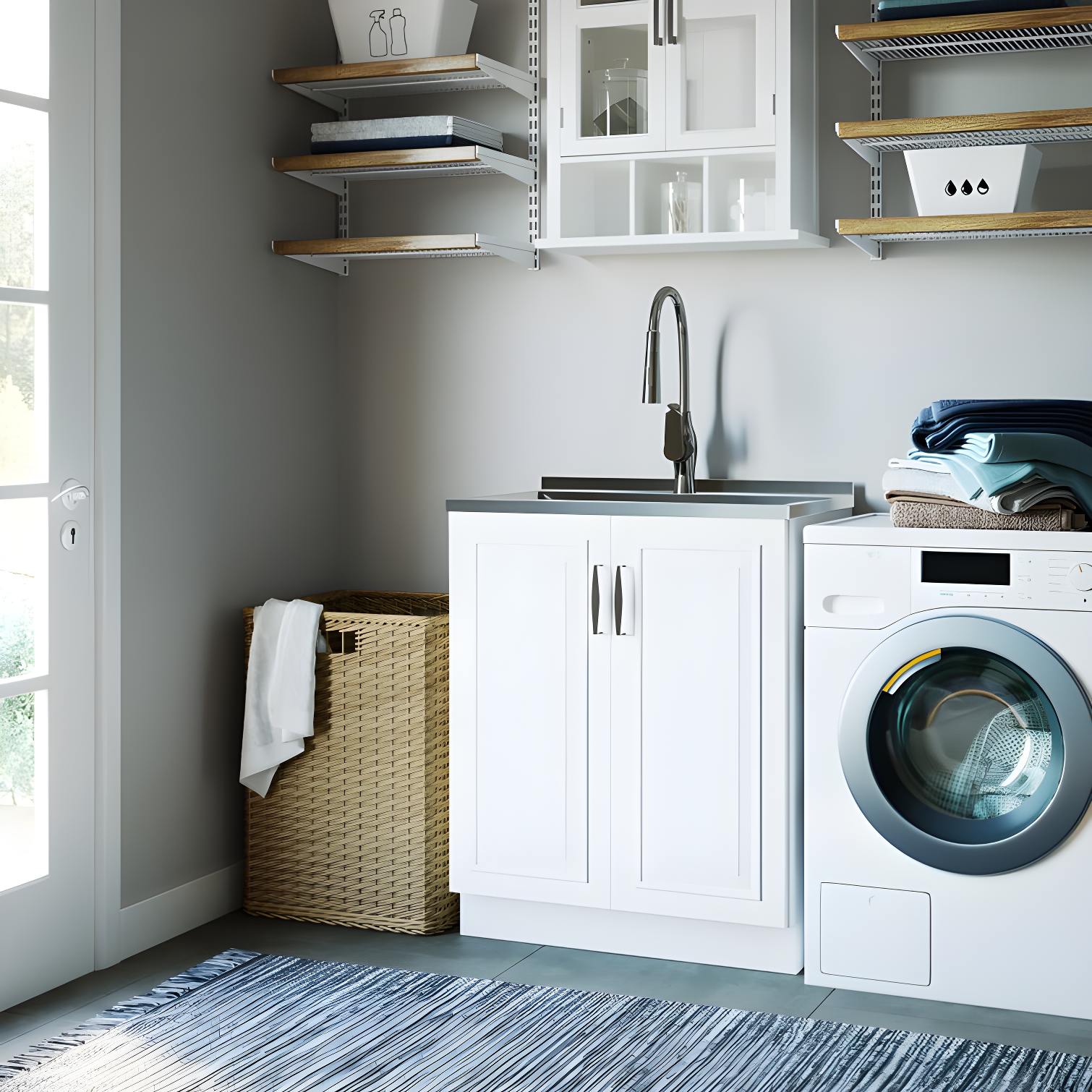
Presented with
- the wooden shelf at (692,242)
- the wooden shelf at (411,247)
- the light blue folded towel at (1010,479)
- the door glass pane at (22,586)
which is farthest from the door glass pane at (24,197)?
the light blue folded towel at (1010,479)

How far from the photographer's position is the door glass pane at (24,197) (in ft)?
8.11

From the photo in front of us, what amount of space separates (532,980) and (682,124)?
1.80 metres

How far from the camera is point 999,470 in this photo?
2428 millimetres

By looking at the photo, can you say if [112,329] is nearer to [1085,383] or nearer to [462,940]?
[462,940]

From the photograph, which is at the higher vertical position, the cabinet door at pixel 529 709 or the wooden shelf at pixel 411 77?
the wooden shelf at pixel 411 77

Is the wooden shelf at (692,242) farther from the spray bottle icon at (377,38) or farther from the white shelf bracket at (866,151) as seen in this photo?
the spray bottle icon at (377,38)

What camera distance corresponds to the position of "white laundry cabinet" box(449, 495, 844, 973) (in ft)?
8.71

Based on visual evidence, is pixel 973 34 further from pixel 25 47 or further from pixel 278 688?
pixel 278 688

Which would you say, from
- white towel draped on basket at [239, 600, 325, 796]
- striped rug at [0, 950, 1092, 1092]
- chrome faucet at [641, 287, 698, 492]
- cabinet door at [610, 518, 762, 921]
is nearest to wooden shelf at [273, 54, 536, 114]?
chrome faucet at [641, 287, 698, 492]

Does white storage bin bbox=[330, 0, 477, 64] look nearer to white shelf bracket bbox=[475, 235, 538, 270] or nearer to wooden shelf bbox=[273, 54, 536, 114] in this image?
wooden shelf bbox=[273, 54, 536, 114]

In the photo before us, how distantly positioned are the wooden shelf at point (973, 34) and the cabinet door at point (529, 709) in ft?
3.60

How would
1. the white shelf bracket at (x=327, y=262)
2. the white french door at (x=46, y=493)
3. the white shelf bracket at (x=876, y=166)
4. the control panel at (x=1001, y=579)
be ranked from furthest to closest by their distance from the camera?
the white shelf bracket at (x=327, y=262) → the white shelf bracket at (x=876, y=166) → the white french door at (x=46, y=493) → the control panel at (x=1001, y=579)

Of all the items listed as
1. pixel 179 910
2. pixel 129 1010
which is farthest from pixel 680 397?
pixel 129 1010

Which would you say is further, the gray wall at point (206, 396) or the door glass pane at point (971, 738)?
the gray wall at point (206, 396)
